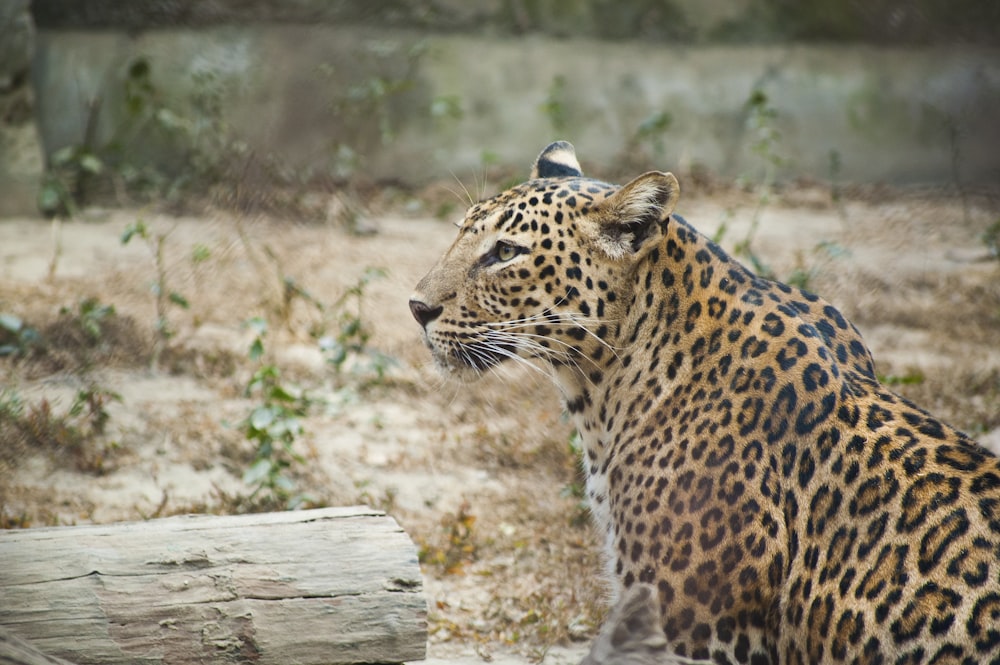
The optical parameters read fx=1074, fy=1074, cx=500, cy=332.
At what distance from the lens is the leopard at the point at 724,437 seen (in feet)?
11.9

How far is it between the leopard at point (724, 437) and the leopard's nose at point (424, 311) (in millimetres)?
10

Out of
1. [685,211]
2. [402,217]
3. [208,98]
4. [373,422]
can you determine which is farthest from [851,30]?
[373,422]

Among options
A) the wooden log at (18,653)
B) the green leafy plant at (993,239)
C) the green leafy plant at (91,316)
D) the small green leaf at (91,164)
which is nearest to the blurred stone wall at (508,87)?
the small green leaf at (91,164)

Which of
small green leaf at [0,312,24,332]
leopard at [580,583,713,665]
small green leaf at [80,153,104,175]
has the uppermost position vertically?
small green leaf at [80,153,104,175]

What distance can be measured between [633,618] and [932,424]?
1.32 metres

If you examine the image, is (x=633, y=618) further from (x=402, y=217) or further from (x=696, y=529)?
(x=402, y=217)

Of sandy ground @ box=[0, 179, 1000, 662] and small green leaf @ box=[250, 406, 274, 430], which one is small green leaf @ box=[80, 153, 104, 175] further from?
small green leaf @ box=[250, 406, 274, 430]

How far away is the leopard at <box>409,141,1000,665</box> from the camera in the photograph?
361cm

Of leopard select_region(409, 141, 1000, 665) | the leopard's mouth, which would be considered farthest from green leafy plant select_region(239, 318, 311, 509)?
leopard select_region(409, 141, 1000, 665)

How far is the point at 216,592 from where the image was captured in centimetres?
407

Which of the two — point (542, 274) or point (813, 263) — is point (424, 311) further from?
point (813, 263)

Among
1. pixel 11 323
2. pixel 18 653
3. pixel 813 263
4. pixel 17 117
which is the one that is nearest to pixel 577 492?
pixel 18 653

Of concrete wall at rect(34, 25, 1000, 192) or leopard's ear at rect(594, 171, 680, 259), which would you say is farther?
concrete wall at rect(34, 25, 1000, 192)

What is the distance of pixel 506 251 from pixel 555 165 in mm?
714
